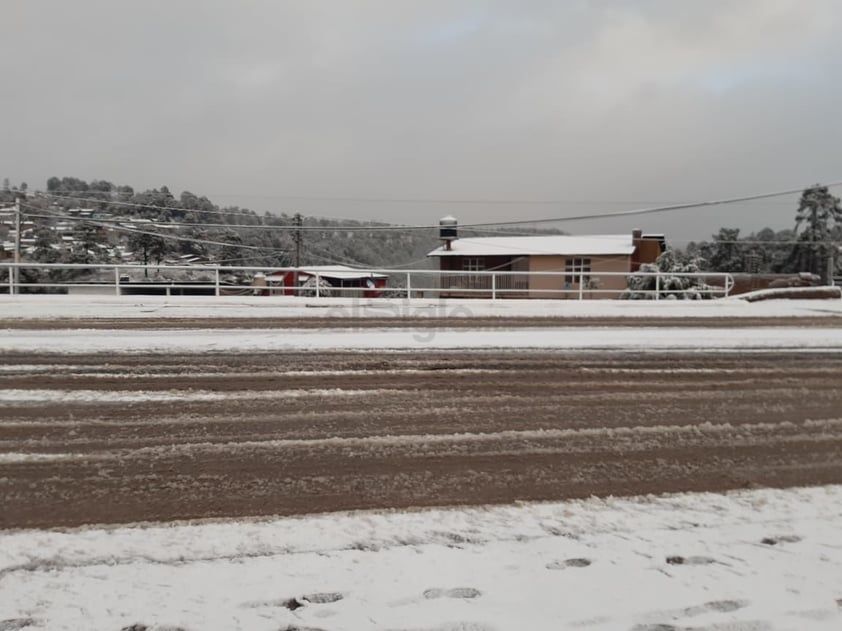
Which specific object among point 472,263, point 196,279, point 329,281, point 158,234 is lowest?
point 196,279

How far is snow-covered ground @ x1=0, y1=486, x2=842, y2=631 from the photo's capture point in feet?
8.79

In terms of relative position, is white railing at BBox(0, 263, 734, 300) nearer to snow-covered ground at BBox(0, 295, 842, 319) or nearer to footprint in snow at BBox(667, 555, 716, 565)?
snow-covered ground at BBox(0, 295, 842, 319)

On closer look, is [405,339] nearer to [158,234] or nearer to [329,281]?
[158,234]

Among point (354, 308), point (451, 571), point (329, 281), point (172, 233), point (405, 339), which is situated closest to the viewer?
point (451, 571)

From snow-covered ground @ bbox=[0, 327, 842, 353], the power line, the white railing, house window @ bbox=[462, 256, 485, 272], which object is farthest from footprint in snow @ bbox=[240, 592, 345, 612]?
house window @ bbox=[462, 256, 485, 272]

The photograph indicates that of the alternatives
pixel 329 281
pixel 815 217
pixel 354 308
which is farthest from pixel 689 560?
pixel 815 217

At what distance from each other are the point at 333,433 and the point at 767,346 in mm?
7785

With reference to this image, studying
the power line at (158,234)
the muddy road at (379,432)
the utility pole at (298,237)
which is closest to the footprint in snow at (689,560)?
the muddy road at (379,432)

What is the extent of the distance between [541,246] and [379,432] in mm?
37711

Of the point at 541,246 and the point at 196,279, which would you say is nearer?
the point at 196,279

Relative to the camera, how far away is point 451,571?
303 cm

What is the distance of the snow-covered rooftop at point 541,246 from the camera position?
126ft

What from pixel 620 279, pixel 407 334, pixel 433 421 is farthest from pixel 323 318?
pixel 620 279

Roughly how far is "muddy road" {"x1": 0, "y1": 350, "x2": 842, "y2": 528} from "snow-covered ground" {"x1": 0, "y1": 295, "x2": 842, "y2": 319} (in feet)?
18.8
